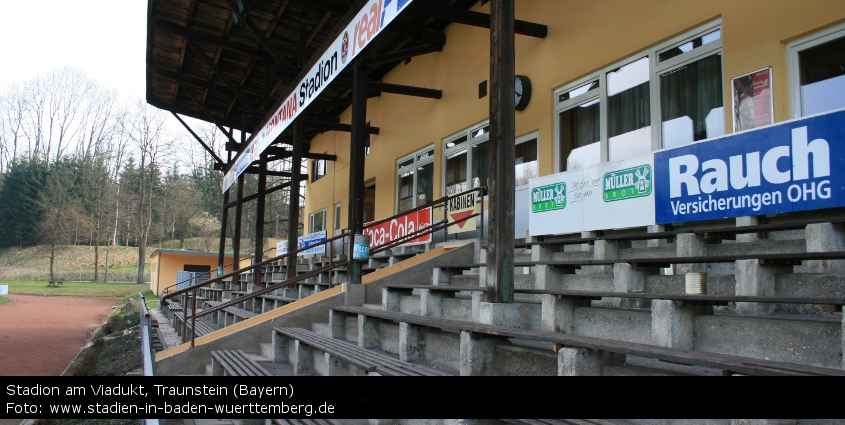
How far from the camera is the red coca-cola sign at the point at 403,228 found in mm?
10062

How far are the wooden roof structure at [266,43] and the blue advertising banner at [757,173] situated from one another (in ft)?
13.9

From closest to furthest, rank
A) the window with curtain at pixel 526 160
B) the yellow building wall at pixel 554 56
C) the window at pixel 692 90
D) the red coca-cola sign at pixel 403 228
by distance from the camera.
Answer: the yellow building wall at pixel 554 56, the window at pixel 692 90, the window with curtain at pixel 526 160, the red coca-cola sign at pixel 403 228

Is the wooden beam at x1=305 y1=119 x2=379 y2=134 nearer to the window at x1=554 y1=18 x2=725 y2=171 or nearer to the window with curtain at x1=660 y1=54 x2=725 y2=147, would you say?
the window at x1=554 y1=18 x2=725 y2=171

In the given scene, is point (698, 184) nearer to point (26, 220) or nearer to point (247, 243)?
point (247, 243)

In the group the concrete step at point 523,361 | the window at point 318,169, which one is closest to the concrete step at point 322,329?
the concrete step at point 523,361

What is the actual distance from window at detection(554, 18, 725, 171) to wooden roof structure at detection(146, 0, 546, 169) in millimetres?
1519

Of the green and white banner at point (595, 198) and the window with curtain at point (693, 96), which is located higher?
the window with curtain at point (693, 96)

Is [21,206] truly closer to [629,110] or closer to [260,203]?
[260,203]

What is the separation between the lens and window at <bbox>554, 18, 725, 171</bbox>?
19.9 feet

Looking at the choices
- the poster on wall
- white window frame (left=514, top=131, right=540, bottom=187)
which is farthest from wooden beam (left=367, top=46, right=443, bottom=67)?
the poster on wall

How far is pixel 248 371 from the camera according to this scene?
18.2ft

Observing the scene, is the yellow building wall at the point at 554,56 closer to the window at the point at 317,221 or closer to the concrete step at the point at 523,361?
the concrete step at the point at 523,361

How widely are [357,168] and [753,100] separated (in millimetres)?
4707

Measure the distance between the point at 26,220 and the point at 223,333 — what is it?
59.5 metres
